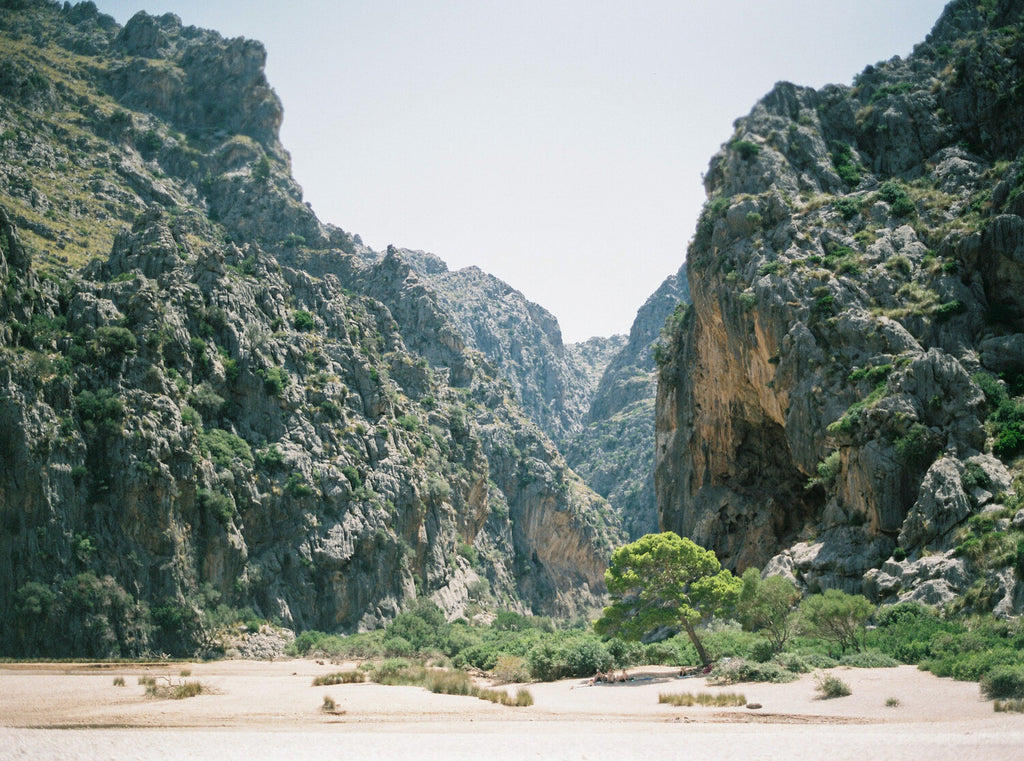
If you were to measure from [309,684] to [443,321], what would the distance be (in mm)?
93553

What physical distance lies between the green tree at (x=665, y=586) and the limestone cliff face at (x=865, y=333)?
962 centimetres

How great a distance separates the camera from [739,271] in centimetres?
5625

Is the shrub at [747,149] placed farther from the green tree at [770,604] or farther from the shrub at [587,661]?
the shrub at [587,661]

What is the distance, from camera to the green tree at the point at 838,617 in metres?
29.2

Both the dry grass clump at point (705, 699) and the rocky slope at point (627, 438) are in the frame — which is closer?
the dry grass clump at point (705, 699)

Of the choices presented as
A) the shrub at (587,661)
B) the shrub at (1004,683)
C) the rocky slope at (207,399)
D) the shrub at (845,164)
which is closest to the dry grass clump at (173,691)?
the shrub at (587,661)

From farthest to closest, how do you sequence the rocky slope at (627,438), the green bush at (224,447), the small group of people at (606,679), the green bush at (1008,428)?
1. the rocky slope at (627,438)
2. the green bush at (224,447)
3. the green bush at (1008,428)
4. the small group of people at (606,679)

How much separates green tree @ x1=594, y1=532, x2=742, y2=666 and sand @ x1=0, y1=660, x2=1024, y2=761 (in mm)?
4430

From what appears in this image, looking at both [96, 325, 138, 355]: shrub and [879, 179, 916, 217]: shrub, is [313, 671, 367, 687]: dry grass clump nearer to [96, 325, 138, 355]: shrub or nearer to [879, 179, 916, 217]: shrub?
[96, 325, 138, 355]: shrub

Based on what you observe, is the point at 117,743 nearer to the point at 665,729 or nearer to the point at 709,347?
the point at 665,729

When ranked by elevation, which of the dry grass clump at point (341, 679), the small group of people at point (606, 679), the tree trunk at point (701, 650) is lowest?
the dry grass clump at point (341, 679)

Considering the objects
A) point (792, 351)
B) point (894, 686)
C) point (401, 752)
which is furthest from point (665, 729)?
point (792, 351)

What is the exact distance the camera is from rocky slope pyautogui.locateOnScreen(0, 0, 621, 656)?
46.8 m

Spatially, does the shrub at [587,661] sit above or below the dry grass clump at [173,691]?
below
